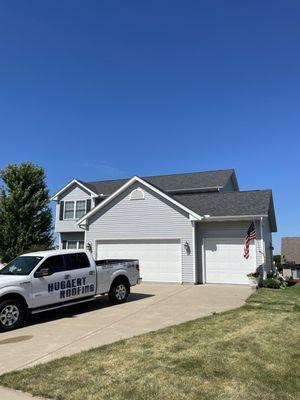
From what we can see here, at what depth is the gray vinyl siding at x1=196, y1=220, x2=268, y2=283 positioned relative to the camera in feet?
58.1

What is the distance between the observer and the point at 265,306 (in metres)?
11.6

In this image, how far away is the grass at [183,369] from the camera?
5.02 m

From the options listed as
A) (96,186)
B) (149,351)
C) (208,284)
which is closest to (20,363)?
(149,351)

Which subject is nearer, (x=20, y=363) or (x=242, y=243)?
(x=20, y=363)

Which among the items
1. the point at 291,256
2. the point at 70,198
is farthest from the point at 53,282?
the point at 291,256

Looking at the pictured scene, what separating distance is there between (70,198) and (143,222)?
13820mm

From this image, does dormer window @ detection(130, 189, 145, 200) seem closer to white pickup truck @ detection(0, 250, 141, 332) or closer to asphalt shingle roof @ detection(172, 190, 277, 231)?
asphalt shingle roof @ detection(172, 190, 277, 231)

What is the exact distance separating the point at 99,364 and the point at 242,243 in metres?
13.1

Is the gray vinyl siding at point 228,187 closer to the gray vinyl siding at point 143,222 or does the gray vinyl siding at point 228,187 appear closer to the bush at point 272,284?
the gray vinyl siding at point 143,222

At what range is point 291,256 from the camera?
38.2 m

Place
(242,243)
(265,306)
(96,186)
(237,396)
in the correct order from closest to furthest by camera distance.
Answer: (237,396) < (265,306) < (242,243) < (96,186)

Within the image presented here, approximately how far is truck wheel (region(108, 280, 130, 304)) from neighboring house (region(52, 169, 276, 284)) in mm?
6286

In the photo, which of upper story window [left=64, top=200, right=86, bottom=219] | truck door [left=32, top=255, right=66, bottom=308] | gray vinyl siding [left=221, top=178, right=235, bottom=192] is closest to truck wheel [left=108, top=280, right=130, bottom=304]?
truck door [left=32, top=255, right=66, bottom=308]

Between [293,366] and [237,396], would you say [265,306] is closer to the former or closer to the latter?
[293,366]
